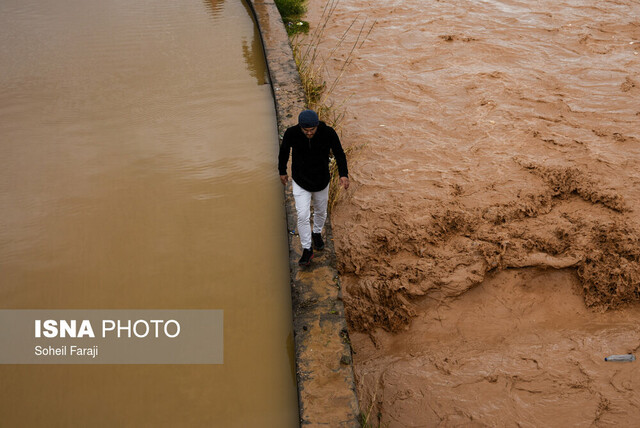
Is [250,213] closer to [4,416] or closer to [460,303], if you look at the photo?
[460,303]

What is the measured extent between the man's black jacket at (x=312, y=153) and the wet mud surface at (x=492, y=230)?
108cm

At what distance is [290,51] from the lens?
736 centimetres

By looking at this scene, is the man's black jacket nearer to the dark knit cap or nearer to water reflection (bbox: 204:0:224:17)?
the dark knit cap

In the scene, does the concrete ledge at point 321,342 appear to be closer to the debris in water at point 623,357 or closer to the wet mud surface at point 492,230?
the wet mud surface at point 492,230

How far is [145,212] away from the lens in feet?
16.5

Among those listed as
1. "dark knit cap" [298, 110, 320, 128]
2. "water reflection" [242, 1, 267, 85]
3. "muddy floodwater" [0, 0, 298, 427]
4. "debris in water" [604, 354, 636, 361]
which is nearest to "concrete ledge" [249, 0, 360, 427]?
"muddy floodwater" [0, 0, 298, 427]

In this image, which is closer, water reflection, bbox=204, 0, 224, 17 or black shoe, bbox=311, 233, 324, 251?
black shoe, bbox=311, 233, 324, 251

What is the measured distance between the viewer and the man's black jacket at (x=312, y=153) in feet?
12.6

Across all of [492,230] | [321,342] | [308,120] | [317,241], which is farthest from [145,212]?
[492,230]

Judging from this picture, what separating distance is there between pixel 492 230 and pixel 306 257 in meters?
1.85

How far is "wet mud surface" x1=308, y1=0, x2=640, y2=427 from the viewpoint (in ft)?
12.4

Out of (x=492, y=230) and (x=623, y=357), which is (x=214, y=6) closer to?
(x=492, y=230)

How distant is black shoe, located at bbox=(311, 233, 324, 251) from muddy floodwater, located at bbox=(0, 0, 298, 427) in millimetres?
394

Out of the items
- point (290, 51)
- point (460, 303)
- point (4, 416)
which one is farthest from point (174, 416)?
point (290, 51)
